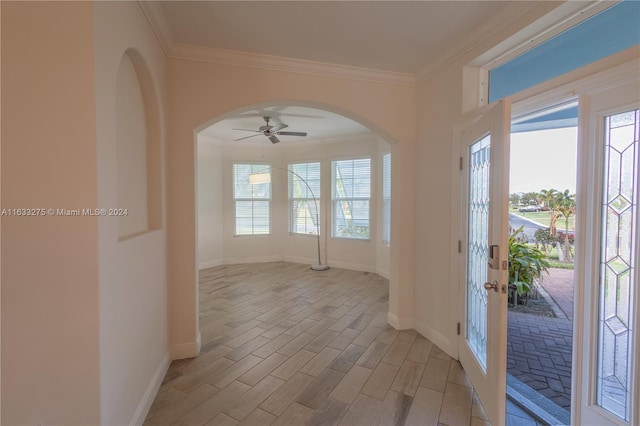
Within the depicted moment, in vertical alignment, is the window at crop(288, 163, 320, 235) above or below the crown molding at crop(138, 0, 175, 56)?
below

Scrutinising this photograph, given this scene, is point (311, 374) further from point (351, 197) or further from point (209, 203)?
point (209, 203)

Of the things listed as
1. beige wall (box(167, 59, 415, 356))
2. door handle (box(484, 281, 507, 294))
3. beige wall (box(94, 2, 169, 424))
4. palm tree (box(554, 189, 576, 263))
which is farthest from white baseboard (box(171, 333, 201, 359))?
palm tree (box(554, 189, 576, 263))

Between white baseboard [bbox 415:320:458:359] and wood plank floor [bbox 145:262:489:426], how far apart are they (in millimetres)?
74

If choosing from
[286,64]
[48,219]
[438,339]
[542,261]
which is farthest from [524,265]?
[48,219]

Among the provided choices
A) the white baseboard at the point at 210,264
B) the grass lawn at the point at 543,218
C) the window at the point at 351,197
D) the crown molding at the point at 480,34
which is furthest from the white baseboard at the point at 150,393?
the grass lawn at the point at 543,218

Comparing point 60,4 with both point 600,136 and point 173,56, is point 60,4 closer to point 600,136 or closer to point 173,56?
point 173,56

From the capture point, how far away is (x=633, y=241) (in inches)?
56.5

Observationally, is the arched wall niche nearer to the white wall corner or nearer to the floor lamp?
the floor lamp

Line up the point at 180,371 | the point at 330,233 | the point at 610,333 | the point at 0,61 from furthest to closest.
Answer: the point at 330,233 → the point at 180,371 → the point at 610,333 → the point at 0,61

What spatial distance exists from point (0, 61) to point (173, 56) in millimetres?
1523

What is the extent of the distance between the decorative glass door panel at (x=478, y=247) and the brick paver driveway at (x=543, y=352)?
0.69 metres

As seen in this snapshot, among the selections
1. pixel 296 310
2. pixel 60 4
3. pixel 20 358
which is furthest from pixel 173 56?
pixel 296 310

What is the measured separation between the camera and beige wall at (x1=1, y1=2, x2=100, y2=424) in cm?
117

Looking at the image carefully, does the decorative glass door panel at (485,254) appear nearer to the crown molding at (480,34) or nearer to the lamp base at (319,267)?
the crown molding at (480,34)
